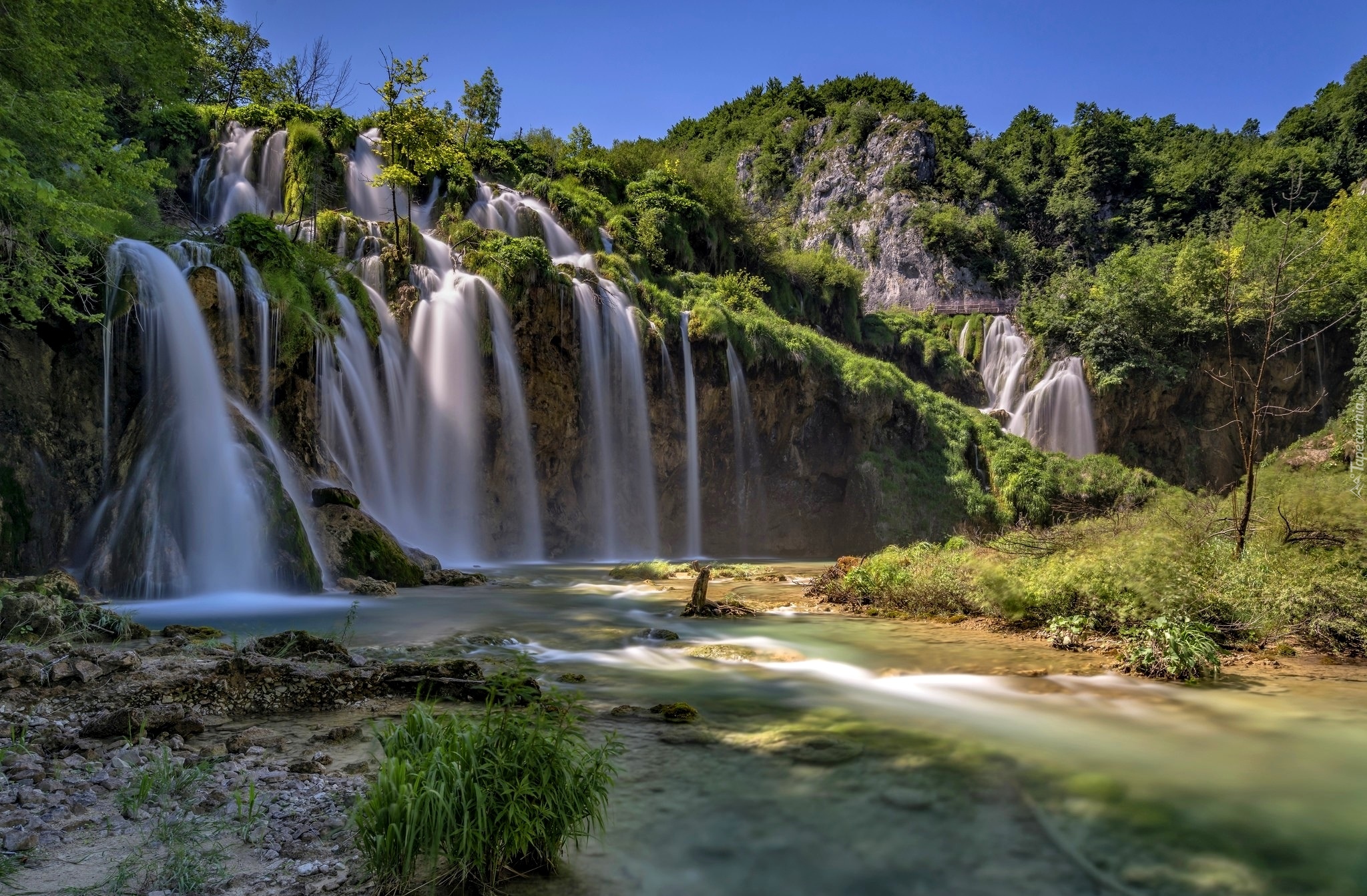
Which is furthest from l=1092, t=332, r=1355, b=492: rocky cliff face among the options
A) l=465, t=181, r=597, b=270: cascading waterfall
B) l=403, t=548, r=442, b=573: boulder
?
l=403, t=548, r=442, b=573: boulder

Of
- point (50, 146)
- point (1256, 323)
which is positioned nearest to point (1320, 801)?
point (50, 146)

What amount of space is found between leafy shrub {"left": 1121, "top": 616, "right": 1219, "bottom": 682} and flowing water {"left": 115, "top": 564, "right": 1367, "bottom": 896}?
27cm

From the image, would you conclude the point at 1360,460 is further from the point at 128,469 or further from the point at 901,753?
the point at 128,469

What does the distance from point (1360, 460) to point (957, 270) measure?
1502 inches

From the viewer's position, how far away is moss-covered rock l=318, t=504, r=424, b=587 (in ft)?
41.9

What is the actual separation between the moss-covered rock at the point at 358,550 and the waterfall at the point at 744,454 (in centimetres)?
1466

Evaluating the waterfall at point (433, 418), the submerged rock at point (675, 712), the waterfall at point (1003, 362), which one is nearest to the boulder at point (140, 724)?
the submerged rock at point (675, 712)

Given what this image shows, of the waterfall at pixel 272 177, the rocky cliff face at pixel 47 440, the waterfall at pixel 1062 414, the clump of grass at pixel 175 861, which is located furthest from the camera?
the waterfall at pixel 1062 414

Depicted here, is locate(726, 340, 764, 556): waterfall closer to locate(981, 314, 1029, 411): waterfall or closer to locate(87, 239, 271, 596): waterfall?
locate(87, 239, 271, 596): waterfall

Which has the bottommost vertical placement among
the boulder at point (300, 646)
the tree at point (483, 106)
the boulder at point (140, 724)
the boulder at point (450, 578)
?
the boulder at point (140, 724)

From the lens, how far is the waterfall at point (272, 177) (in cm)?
2452

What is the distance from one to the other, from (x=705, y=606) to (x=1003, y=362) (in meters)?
34.3

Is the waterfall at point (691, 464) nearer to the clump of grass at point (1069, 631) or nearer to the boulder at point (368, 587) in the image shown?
the boulder at point (368, 587)

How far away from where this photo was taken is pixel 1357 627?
7805 mm
